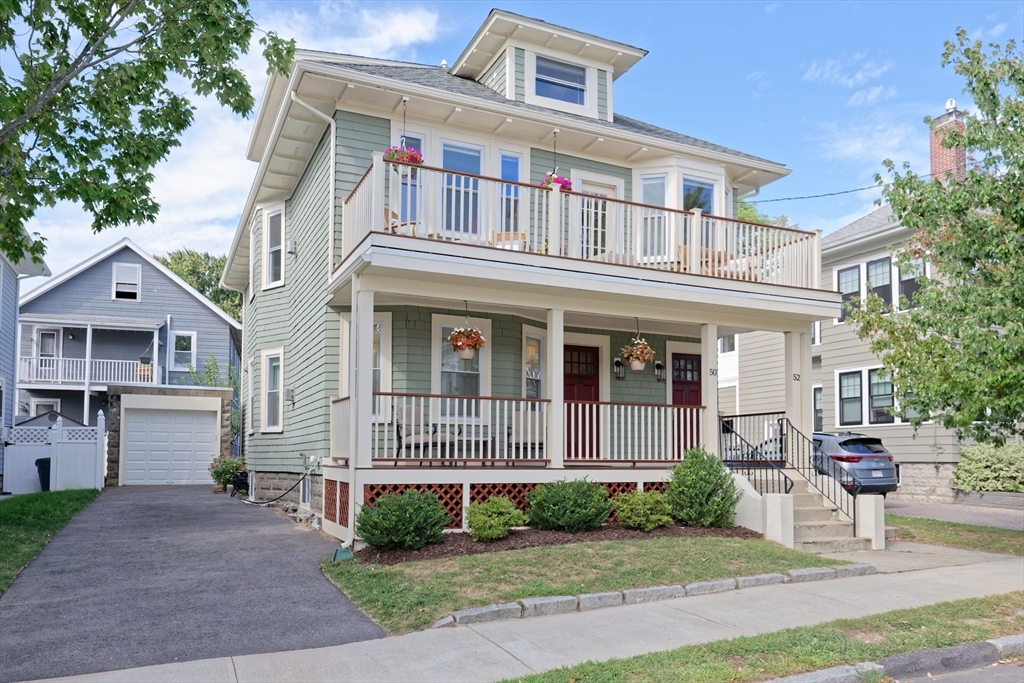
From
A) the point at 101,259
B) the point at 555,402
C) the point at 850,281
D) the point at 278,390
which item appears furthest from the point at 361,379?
the point at 101,259

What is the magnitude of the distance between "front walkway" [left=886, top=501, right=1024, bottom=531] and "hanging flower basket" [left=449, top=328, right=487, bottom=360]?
1062 centimetres

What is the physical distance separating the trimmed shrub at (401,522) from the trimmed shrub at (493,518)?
1.84ft

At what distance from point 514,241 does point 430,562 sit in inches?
206

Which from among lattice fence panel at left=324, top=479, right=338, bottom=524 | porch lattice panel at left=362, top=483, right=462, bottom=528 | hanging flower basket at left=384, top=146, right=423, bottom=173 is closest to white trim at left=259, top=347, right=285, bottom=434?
lattice fence panel at left=324, top=479, right=338, bottom=524

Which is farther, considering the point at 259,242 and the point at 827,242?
the point at 827,242

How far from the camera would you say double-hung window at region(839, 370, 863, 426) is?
76.8 ft

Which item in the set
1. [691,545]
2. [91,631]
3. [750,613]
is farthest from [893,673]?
[91,631]

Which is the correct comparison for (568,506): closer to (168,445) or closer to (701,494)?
(701,494)

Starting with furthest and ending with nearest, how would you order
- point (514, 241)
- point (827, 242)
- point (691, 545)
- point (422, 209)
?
point (827, 242) → point (514, 241) → point (422, 209) → point (691, 545)

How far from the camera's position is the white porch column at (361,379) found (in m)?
10.8

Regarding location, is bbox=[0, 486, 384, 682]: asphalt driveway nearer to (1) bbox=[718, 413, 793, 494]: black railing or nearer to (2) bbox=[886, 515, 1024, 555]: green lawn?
(1) bbox=[718, 413, 793, 494]: black railing

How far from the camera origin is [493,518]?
1055 centimetres

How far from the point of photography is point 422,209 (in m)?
11.3

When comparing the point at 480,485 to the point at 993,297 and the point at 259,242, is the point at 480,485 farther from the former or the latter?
the point at 259,242
